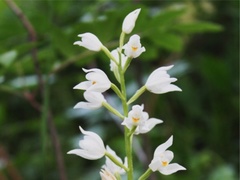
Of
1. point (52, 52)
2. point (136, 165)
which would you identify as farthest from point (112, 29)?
point (136, 165)

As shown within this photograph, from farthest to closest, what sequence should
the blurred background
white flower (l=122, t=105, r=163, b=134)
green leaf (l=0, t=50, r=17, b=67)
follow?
the blurred background < green leaf (l=0, t=50, r=17, b=67) < white flower (l=122, t=105, r=163, b=134)

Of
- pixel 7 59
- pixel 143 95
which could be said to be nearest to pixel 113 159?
pixel 7 59

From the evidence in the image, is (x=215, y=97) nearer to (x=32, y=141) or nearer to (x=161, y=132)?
(x=161, y=132)

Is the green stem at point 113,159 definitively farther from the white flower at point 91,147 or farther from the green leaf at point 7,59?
the green leaf at point 7,59

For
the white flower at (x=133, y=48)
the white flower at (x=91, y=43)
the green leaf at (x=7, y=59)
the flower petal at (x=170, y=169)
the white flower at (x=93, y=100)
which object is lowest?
the flower petal at (x=170, y=169)

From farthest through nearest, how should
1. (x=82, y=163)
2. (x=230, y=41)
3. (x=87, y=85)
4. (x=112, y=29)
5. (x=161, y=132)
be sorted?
(x=230, y=41)
(x=82, y=163)
(x=161, y=132)
(x=112, y=29)
(x=87, y=85)

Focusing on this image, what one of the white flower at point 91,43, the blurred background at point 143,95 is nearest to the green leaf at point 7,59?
the blurred background at point 143,95

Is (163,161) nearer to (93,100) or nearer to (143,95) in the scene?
(93,100)

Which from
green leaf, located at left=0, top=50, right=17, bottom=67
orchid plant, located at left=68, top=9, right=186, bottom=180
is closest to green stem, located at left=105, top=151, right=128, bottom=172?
orchid plant, located at left=68, top=9, right=186, bottom=180

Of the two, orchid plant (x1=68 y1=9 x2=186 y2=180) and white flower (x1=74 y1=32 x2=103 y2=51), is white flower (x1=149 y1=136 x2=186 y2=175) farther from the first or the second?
white flower (x1=74 y1=32 x2=103 y2=51)
